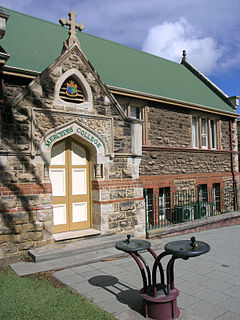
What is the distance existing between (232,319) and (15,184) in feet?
17.3

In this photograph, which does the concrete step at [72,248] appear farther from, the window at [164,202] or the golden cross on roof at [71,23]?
the golden cross on roof at [71,23]

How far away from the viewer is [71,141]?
8383 mm

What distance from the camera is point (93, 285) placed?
17.8ft

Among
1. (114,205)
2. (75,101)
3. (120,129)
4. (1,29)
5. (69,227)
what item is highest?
(1,29)

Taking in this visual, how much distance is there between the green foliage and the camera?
4070 mm

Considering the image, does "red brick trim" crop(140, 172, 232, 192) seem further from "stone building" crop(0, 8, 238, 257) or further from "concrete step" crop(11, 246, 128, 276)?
"concrete step" crop(11, 246, 128, 276)

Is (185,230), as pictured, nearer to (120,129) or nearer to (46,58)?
(120,129)

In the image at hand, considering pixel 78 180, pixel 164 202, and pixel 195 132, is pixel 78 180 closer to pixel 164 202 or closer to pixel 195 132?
pixel 164 202

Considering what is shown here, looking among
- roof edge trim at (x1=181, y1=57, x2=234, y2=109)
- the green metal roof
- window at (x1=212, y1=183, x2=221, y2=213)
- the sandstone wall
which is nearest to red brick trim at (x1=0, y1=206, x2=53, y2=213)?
the sandstone wall

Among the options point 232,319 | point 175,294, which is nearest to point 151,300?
point 175,294

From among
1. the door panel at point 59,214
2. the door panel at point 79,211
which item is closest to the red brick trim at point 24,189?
the door panel at point 59,214

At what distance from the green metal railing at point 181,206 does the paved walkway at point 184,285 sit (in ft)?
13.3

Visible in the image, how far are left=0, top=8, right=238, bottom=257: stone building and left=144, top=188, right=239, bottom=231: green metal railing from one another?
39cm

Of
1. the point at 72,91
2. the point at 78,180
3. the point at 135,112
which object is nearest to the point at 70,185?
the point at 78,180
